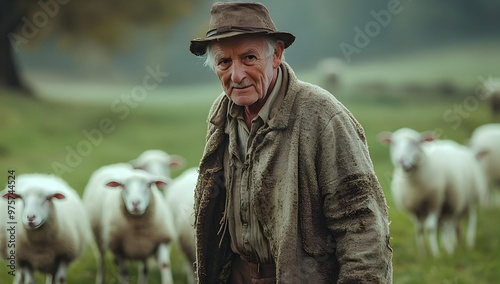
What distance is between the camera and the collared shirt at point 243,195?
8.11 ft

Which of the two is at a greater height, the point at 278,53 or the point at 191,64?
the point at 191,64

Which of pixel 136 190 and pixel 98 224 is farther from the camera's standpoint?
pixel 98 224

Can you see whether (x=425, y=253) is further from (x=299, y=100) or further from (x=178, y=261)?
(x=299, y=100)

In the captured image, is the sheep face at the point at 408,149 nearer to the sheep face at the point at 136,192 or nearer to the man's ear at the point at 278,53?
the sheep face at the point at 136,192

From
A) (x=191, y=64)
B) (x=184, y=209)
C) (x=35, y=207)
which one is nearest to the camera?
(x=35, y=207)

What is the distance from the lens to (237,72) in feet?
7.86

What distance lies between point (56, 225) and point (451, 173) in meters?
5.16

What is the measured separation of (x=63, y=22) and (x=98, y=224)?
13539 mm

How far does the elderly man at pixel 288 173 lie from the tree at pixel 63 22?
16.8 metres

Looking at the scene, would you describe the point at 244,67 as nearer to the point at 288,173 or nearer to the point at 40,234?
the point at 288,173

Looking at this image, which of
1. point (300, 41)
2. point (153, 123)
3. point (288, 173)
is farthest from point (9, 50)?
point (288, 173)

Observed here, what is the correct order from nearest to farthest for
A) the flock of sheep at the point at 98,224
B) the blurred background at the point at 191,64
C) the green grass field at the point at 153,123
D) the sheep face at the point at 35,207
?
1. the sheep face at the point at 35,207
2. the flock of sheep at the point at 98,224
3. the green grass field at the point at 153,123
4. the blurred background at the point at 191,64

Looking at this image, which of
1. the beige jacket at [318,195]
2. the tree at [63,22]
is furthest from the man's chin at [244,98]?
the tree at [63,22]

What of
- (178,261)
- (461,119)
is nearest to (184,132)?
(461,119)
